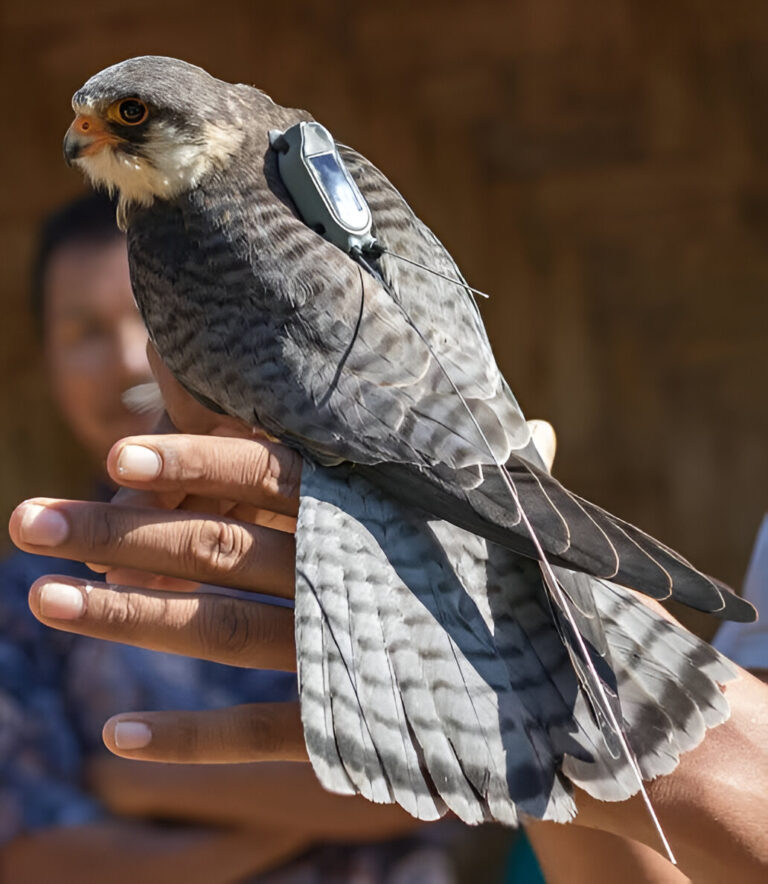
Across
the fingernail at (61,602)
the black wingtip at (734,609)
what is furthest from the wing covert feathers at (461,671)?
the fingernail at (61,602)

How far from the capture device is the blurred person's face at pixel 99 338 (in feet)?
9.30

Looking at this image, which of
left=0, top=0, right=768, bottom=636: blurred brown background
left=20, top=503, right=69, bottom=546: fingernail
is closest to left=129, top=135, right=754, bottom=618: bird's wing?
left=20, top=503, right=69, bottom=546: fingernail

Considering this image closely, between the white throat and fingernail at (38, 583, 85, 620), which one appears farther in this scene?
the white throat

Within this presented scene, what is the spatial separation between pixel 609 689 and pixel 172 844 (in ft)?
4.59

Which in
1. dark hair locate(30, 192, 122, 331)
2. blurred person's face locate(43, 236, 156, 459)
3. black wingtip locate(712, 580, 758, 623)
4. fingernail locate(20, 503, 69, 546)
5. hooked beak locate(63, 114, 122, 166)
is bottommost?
blurred person's face locate(43, 236, 156, 459)

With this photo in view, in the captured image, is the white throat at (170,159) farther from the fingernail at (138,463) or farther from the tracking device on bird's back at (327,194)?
the fingernail at (138,463)

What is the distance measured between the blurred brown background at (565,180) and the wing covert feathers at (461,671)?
9.04 ft

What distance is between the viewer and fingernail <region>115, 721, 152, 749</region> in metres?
1.58

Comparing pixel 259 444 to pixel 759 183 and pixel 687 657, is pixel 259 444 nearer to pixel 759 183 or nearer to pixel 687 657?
pixel 687 657

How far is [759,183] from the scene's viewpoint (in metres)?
4.05

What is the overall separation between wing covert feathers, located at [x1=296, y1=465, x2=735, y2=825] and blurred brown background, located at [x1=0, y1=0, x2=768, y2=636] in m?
2.75

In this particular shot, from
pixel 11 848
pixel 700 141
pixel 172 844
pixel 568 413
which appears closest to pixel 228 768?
pixel 172 844

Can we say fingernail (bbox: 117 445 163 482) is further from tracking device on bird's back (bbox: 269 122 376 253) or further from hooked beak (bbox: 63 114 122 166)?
hooked beak (bbox: 63 114 122 166)

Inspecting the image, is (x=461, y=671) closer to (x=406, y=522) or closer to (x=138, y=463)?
(x=406, y=522)
